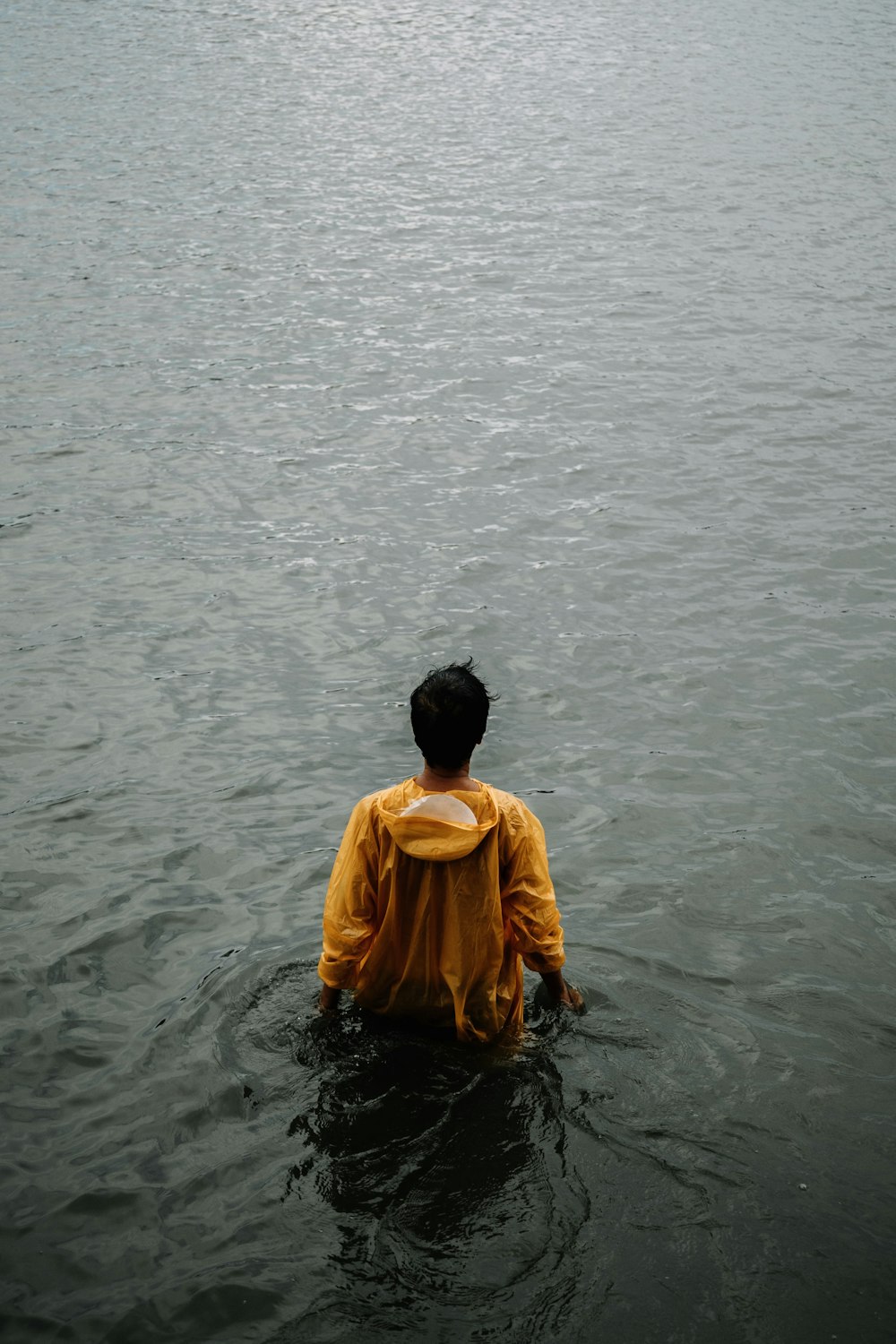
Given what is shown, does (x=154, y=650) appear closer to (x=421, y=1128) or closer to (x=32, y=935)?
(x=32, y=935)

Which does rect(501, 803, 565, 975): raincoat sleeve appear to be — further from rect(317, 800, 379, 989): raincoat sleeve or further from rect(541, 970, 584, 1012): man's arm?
rect(317, 800, 379, 989): raincoat sleeve

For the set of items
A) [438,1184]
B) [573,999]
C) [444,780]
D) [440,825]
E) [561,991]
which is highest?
[444,780]

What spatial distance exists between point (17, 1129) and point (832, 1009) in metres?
3.01

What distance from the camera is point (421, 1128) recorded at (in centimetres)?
421

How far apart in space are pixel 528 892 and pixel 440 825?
42 cm

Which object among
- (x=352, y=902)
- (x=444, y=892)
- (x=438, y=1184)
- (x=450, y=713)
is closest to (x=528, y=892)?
(x=444, y=892)

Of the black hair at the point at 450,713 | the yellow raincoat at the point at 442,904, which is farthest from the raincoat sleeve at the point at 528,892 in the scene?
the black hair at the point at 450,713

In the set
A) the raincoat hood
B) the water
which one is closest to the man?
the raincoat hood

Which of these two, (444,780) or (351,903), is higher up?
(444,780)

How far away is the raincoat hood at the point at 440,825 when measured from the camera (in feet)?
12.8

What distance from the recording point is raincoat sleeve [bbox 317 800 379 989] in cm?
404

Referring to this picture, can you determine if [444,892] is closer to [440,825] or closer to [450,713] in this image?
[440,825]

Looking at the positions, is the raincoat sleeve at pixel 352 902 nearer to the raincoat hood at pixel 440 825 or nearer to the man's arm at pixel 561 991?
the raincoat hood at pixel 440 825

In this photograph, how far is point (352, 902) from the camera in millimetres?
4094
